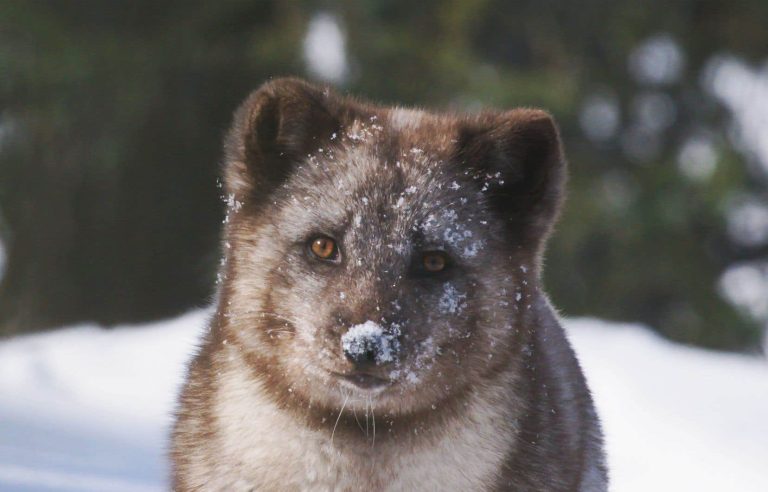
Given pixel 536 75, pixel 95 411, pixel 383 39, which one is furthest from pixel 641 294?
pixel 95 411

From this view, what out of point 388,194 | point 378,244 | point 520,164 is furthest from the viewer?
point 520,164

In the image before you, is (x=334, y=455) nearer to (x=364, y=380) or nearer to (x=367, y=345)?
(x=364, y=380)

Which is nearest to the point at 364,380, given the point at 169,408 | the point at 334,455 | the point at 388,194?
the point at 334,455

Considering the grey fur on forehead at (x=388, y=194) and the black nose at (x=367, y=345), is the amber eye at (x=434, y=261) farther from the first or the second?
the black nose at (x=367, y=345)

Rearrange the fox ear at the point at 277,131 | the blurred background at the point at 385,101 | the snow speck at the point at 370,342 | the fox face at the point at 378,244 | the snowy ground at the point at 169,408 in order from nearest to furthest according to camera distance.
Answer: the snow speck at the point at 370,342 → the fox face at the point at 378,244 → the fox ear at the point at 277,131 → the snowy ground at the point at 169,408 → the blurred background at the point at 385,101

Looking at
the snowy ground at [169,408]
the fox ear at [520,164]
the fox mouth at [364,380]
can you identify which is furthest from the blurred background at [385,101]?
the fox mouth at [364,380]

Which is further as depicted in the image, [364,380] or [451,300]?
[451,300]

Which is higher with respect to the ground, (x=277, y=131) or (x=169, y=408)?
(x=277, y=131)
